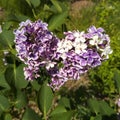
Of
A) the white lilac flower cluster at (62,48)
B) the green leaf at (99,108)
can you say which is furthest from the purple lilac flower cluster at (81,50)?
the green leaf at (99,108)

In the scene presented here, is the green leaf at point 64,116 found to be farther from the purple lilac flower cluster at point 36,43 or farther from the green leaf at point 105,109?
the purple lilac flower cluster at point 36,43

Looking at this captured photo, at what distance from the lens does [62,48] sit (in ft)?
3.94

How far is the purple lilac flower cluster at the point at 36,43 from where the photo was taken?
4.00ft

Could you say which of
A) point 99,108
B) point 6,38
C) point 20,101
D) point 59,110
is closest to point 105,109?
point 99,108

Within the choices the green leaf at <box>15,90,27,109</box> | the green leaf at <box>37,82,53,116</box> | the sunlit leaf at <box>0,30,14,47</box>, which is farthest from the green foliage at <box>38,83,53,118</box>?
the sunlit leaf at <box>0,30,14,47</box>

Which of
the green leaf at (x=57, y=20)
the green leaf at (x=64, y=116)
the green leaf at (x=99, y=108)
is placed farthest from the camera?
the green leaf at (x=57, y=20)

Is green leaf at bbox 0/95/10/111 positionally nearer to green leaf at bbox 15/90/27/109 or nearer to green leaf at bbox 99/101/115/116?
green leaf at bbox 15/90/27/109

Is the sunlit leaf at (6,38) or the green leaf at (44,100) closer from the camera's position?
the green leaf at (44,100)

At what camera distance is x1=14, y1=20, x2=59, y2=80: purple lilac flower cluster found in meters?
1.22

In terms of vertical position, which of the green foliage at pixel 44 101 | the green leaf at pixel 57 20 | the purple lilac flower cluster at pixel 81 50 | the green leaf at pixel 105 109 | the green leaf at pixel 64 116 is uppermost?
the green leaf at pixel 57 20

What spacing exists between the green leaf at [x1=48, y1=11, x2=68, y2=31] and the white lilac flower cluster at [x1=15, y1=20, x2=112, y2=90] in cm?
8

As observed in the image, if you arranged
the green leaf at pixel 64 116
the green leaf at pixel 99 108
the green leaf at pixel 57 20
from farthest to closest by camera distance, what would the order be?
the green leaf at pixel 57 20 → the green leaf at pixel 99 108 → the green leaf at pixel 64 116

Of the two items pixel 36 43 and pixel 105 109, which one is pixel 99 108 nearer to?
pixel 105 109

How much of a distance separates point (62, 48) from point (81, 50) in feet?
0.18
